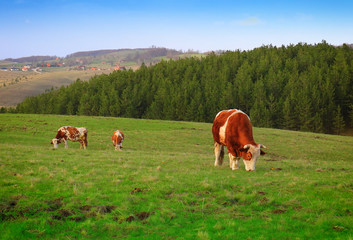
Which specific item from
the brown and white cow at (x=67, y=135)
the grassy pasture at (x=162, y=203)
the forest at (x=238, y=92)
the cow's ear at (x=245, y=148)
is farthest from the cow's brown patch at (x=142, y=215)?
the forest at (x=238, y=92)

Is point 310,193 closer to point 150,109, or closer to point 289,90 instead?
point 289,90

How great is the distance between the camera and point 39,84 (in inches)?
Result: 6983

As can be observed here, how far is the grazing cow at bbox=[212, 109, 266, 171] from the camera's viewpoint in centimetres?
1498

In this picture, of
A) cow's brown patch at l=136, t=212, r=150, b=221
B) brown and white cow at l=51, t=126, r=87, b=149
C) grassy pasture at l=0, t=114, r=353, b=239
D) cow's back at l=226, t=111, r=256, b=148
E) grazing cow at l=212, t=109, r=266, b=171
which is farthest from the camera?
brown and white cow at l=51, t=126, r=87, b=149

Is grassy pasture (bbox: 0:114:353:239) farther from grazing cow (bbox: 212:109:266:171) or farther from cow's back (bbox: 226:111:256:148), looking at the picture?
cow's back (bbox: 226:111:256:148)

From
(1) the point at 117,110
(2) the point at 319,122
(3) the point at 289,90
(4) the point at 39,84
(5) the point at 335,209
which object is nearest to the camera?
(5) the point at 335,209

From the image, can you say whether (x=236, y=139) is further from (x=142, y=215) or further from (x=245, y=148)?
(x=142, y=215)

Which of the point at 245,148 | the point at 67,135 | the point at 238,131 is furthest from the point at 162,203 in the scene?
the point at 67,135

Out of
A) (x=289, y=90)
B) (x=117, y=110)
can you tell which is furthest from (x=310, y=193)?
(x=117, y=110)

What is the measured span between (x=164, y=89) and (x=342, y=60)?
51.4 m

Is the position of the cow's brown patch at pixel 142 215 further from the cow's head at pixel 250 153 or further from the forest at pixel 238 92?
the forest at pixel 238 92

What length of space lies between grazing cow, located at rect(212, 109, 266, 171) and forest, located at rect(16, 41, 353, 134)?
5550 centimetres

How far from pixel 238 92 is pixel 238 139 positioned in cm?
6768

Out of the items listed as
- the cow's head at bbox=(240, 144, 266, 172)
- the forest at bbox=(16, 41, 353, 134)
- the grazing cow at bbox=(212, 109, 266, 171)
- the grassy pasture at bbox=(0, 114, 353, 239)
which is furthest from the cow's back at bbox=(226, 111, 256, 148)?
the forest at bbox=(16, 41, 353, 134)
